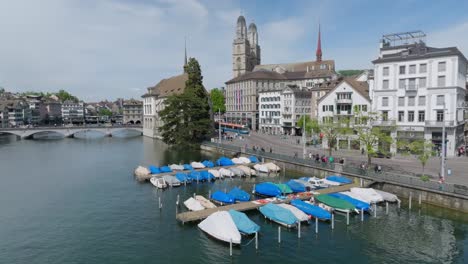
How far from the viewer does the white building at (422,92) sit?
5625 cm

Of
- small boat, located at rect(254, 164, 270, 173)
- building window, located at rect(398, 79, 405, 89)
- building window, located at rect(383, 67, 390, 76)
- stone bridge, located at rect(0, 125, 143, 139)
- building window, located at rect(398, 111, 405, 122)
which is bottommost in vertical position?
small boat, located at rect(254, 164, 270, 173)

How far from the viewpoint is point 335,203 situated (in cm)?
3759

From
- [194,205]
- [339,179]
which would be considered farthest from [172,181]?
[339,179]

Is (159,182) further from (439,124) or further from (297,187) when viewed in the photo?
(439,124)

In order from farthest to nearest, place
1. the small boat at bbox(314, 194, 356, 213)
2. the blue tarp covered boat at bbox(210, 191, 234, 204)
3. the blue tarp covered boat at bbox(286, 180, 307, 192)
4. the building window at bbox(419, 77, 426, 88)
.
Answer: the building window at bbox(419, 77, 426, 88)
the blue tarp covered boat at bbox(286, 180, 307, 192)
the blue tarp covered boat at bbox(210, 191, 234, 204)
the small boat at bbox(314, 194, 356, 213)

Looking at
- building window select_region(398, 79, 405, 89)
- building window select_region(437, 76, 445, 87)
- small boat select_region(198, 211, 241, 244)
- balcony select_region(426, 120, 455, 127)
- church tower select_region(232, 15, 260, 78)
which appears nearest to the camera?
small boat select_region(198, 211, 241, 244)

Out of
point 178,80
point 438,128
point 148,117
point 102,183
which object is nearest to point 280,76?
point 178,80

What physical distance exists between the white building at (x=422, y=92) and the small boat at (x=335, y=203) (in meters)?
23.0

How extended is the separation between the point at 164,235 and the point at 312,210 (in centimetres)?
1528

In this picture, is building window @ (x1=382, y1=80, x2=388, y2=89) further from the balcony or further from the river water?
the river water

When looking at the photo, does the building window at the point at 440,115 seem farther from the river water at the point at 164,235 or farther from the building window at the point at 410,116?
the river water at the point at 164,235

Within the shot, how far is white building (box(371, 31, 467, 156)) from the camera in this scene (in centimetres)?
5625

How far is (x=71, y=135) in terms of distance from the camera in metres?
141

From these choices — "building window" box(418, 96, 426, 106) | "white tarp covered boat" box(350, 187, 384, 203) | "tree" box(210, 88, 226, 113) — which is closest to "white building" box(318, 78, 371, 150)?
"building window" box(418, 96, 426, 106)
